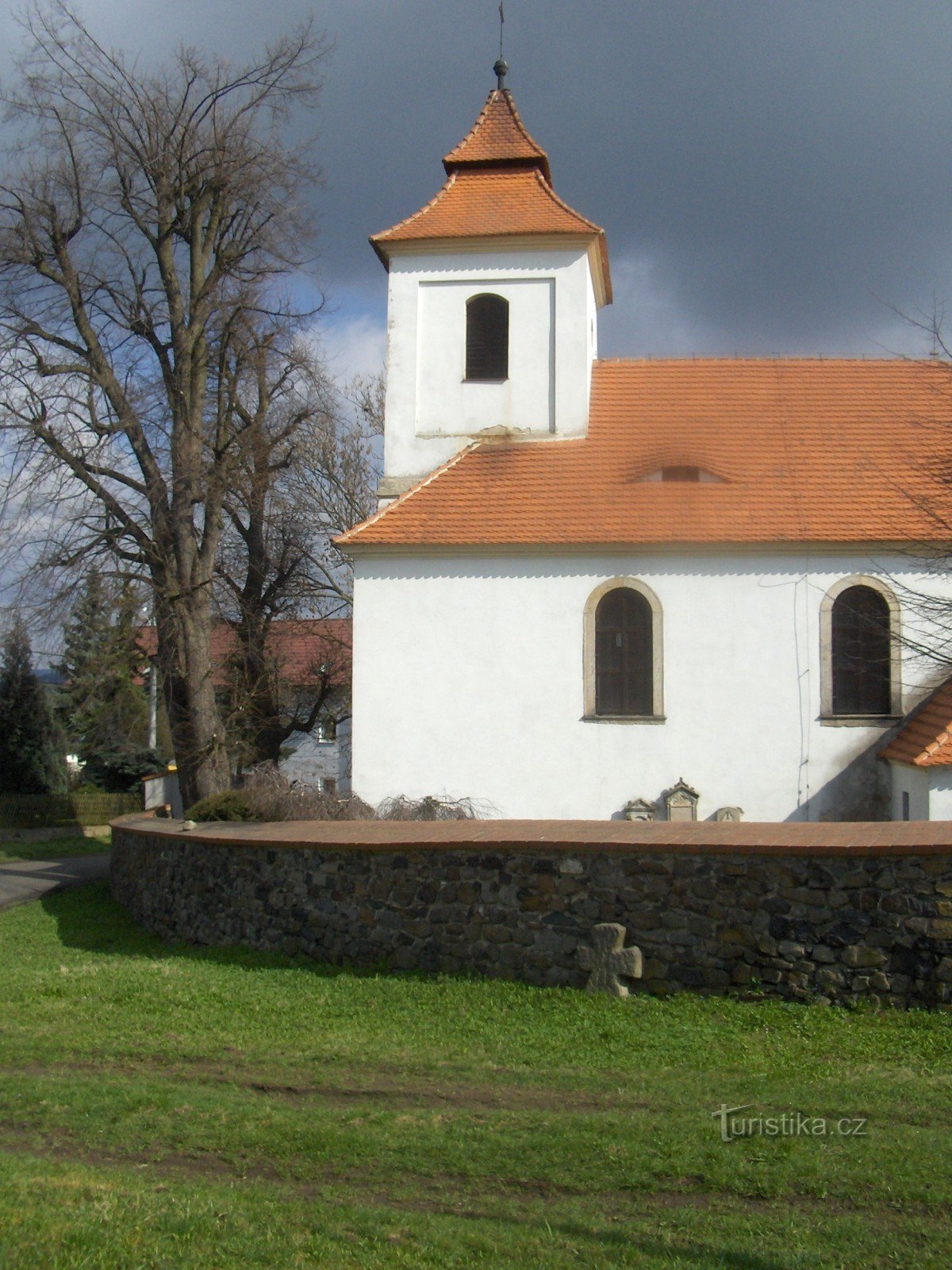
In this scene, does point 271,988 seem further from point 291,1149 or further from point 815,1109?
point 815,1109

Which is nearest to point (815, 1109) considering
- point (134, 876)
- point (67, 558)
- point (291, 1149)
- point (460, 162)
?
point (291, 1149)

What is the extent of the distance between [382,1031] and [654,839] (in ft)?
8.60

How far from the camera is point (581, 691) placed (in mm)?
17766

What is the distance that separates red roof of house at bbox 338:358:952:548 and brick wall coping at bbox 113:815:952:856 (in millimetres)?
6503

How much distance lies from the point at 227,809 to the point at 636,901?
643 centimetres

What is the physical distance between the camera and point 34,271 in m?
20.8

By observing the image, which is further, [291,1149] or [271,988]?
[271,988]

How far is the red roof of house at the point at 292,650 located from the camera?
83.3 feet

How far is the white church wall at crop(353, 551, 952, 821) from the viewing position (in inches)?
688

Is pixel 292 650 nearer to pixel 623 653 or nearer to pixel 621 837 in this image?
pixel 623 653

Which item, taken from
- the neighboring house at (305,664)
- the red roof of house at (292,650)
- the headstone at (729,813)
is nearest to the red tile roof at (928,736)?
the headstone at (729,813)

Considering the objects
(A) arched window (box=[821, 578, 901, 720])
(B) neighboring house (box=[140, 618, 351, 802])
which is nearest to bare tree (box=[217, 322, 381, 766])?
(B) neighboring house (box=[140, 618, 351, 802])

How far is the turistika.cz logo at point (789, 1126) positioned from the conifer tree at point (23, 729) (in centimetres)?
3107

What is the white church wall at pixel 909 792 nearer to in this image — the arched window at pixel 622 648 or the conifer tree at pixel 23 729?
the arched window at pixel 622 648
